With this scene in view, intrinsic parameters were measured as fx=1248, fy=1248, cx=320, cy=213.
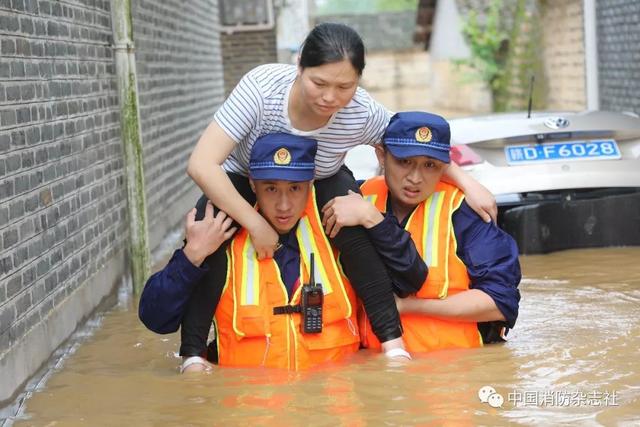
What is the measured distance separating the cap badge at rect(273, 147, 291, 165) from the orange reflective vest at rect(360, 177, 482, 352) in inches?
27.4

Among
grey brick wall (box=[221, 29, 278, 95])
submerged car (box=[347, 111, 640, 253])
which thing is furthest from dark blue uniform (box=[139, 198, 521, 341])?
grey brick wall (box=[221, 29, 278, 95])

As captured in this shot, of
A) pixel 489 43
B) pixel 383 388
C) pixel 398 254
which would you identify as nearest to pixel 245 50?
pixel 489 43

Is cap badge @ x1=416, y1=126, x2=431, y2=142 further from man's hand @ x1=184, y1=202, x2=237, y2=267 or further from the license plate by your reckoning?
the license plate

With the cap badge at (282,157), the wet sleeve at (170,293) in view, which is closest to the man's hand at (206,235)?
the wet sleeve at (170,293)

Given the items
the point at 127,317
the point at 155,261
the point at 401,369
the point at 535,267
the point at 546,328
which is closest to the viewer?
the point at 401,369

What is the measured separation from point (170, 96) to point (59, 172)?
5.69 m

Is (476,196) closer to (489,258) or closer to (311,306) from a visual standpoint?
(489,258)

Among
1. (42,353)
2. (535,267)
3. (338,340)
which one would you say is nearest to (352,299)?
(338,340)

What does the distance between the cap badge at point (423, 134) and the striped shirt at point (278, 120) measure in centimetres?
20

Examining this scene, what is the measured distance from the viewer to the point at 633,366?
5.18m

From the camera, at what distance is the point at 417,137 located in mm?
5117

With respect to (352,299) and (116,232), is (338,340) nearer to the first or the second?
(352,299)

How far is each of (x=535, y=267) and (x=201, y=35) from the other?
9.03 meters

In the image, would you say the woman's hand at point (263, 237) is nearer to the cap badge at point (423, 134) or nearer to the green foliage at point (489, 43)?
the cap badge at point (423, 134)
